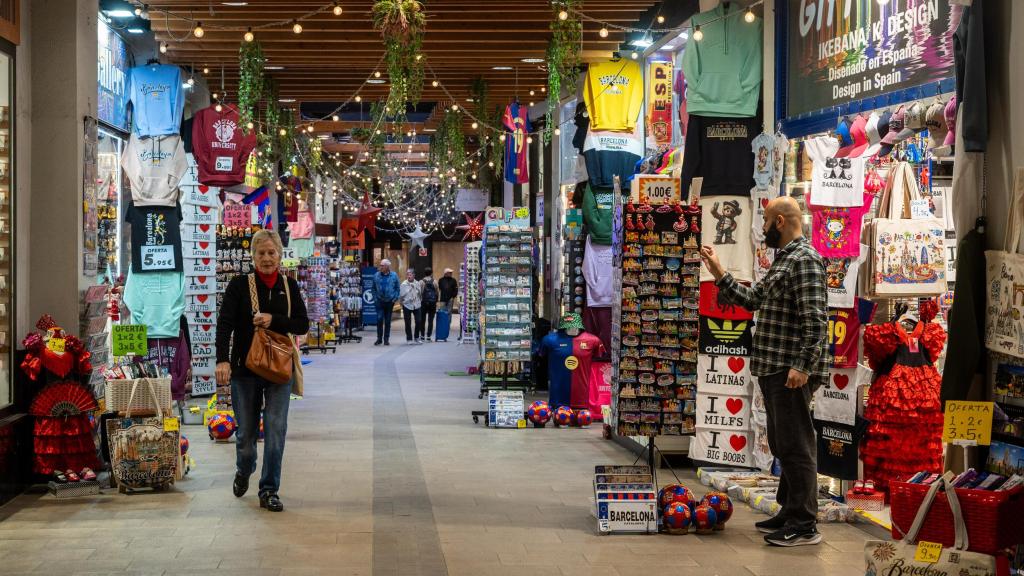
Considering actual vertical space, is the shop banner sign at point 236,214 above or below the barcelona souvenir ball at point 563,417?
above

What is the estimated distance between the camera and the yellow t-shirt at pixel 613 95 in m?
12.1

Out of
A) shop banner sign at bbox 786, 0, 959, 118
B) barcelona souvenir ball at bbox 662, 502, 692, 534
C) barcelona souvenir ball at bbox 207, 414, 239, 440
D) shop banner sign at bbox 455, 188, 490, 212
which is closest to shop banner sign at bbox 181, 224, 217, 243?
barcelona souvenir ball at bbox 207, 414, 239, 440

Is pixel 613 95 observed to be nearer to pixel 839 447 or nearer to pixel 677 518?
pixel 839 447

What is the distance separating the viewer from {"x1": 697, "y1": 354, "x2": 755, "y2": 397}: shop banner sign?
25.9ft

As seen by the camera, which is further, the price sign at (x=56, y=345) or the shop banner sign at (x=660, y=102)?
the shop banner sign at (x=660, y=102)

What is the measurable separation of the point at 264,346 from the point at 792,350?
3.02m

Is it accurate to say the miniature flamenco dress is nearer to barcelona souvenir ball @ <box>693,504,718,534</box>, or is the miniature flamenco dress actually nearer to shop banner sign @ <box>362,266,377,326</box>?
barcelona souvenir ball @ <box>693,504,718,534</box>

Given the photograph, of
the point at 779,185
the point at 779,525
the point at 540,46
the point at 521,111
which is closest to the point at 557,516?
the point at 779,525

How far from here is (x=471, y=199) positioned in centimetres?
2456

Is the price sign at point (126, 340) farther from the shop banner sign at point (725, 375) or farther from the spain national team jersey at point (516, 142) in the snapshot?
the spain national team jersey at point (516, 142)

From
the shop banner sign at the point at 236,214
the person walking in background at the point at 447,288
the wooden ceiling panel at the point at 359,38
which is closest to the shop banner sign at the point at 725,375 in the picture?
the wooden ceiling panel at the point at 359,38

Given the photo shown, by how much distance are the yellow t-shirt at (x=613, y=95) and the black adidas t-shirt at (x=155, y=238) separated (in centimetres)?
456

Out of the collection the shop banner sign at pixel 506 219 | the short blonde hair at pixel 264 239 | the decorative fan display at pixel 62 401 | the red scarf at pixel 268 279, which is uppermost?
the shop banner sign at pixel 506 219

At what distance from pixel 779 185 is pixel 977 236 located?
9.00ft
